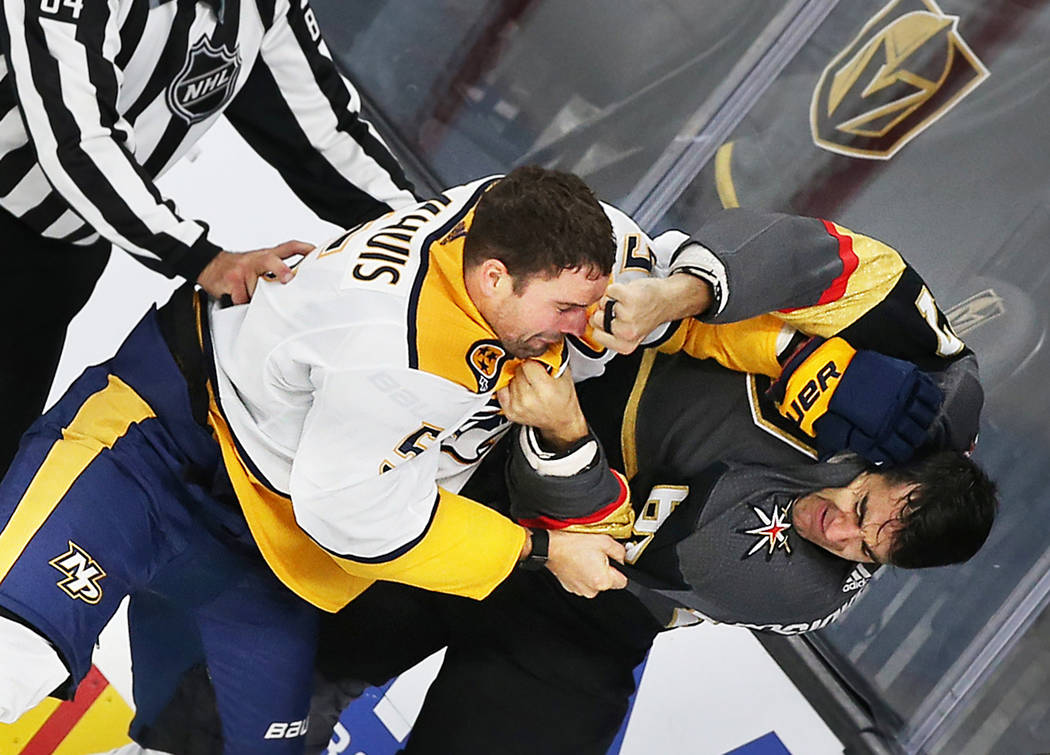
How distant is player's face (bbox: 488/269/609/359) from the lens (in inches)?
60.8

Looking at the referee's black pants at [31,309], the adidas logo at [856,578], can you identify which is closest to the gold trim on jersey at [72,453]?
the referee's black pants at [31,309]

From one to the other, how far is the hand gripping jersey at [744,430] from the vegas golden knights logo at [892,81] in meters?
0.73

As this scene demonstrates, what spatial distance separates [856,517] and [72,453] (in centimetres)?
109

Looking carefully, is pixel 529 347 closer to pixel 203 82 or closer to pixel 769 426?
pixel 769 426

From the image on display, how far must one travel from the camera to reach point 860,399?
1720 millimetres

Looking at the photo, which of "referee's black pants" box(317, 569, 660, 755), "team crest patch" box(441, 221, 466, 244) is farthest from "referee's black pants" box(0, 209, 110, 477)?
"team crest patch" box(441, 221, 466, 244)

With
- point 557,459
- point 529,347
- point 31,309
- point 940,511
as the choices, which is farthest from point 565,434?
point 31,309

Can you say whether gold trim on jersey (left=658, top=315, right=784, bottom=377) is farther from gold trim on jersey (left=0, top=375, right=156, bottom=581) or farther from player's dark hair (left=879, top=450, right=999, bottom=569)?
gold trim on jersey (left=0, top=375, right=156, bottom=581)

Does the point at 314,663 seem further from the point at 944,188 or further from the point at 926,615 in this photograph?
the point at 944,188

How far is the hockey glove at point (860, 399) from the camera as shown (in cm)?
171

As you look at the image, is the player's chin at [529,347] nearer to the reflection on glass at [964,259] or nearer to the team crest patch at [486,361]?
the team crest patch at [486,361]

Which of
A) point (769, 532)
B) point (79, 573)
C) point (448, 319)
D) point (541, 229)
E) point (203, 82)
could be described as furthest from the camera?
point (203, 82)

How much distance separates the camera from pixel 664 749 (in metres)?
2.55

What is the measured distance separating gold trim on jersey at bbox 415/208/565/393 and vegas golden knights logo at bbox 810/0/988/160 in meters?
1.23
